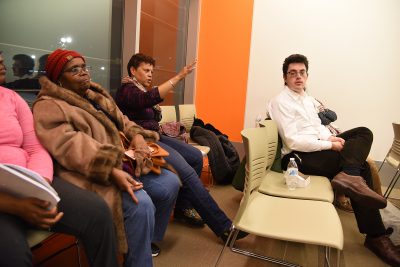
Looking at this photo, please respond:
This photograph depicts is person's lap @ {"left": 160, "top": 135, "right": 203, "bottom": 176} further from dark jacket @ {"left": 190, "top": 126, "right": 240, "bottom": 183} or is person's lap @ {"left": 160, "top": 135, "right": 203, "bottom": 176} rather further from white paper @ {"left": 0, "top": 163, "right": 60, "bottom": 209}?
white paper @ {"left": 0, "top": 163, "right": 60, "bottom": 209}

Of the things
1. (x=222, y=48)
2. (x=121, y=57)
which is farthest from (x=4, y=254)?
(x=222, y=48)

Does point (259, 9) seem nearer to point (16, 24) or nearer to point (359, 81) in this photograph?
point (359, 81)

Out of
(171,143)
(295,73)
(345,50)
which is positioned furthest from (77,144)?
(345,50)

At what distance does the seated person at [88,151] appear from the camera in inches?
56.8

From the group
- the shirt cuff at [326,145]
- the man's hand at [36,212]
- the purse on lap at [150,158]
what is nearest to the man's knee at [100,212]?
the man's hand at [36,212]

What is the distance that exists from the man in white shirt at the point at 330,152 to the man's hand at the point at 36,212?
1630mm

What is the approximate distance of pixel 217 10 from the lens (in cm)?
438

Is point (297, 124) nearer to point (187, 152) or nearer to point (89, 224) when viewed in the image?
point (187, 152)

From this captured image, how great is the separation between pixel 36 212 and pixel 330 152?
2.00 metres

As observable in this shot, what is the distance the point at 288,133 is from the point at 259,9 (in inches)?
93.1

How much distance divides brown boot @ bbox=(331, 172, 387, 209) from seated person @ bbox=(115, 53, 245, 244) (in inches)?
28.1

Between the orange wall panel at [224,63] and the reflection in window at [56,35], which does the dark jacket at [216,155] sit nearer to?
the reflection in window at [56,35]

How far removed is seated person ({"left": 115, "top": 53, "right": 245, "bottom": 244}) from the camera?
211cm

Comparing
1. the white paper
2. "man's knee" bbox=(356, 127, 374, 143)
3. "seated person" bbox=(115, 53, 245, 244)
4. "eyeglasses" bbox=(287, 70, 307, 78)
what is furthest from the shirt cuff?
the white paper
